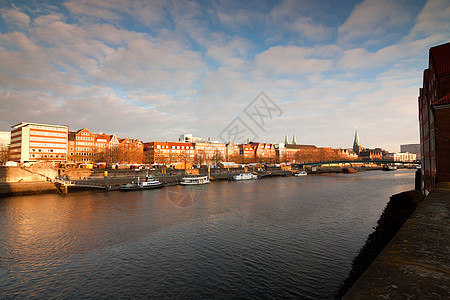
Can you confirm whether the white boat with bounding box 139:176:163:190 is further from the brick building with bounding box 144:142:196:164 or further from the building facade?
the brick building with bounding box 144:142:196:164

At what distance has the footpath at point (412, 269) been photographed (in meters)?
3.71

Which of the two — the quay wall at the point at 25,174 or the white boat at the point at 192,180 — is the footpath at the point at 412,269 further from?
the quay wall at the point at 25,174

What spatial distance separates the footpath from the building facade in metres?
97.9

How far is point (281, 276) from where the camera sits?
12.8m

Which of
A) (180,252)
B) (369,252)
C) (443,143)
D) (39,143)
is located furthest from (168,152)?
(369,252)

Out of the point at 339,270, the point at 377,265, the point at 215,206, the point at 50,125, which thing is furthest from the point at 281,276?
the point at 50,125

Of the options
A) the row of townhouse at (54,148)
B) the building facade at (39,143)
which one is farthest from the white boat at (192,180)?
the building facade at (39,143)

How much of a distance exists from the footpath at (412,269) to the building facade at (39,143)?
9794 centimetres

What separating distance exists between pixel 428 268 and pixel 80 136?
111m

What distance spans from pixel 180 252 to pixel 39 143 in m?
89.7

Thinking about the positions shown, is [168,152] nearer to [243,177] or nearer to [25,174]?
[243,177]

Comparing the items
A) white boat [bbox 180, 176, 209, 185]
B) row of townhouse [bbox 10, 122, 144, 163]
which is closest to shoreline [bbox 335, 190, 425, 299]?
white boat [bbox 180, 176, 209, 185]

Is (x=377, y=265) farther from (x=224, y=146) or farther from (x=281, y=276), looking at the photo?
(x=224, y=146)

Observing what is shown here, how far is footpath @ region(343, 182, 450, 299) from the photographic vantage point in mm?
3711
